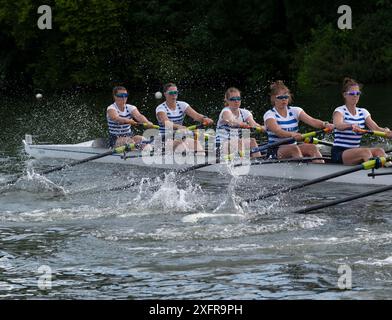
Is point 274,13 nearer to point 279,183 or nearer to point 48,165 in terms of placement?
point 48,165

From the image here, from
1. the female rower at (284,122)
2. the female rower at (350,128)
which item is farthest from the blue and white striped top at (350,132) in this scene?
the female rower at (284,122)

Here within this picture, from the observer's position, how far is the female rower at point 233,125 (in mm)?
15273

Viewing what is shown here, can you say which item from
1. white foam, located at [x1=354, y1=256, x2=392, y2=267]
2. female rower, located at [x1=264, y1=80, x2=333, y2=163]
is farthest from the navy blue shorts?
white foam, located at [x1=354, y1=256, x2=392, y2=267]

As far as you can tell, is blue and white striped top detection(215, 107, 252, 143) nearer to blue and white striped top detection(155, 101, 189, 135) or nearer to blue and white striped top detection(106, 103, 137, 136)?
blue and white striped top detection(155, 101, 189, 135)

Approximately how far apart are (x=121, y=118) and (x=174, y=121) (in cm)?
105

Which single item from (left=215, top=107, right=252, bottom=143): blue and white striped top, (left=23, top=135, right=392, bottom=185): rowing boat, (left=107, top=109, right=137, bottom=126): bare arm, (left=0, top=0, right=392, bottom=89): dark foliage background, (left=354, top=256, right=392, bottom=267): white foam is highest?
(left=0, top=0, right=392, bottom=89): dark foliage background

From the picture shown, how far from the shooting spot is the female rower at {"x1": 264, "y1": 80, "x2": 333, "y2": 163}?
14188 millimetres

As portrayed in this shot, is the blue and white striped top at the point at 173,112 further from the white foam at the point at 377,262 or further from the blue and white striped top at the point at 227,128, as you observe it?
the white foam at the point at 377,262

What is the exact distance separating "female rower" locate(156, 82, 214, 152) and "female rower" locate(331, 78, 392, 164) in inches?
114

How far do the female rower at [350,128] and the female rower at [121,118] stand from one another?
183 inches

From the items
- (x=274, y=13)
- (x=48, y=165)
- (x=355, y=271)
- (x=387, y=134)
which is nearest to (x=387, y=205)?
(x=387, y=134)

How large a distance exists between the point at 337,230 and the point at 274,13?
28427 millimetres

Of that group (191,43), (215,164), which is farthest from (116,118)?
(191,43)

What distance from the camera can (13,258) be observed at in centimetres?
1043
